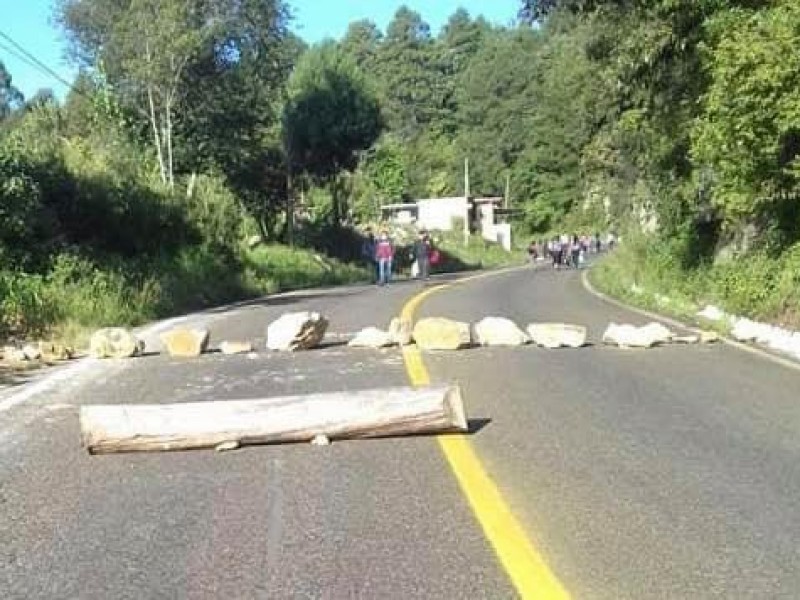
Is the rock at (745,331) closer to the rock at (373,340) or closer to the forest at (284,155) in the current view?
the forest at (284,155)

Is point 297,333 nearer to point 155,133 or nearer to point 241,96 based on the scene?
point 155,133

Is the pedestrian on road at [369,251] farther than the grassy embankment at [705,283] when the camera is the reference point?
Yes

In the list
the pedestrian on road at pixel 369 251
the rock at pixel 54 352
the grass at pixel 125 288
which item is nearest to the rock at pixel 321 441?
the rock at pixel 54 352

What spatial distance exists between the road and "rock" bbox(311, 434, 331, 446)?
17 centimetres

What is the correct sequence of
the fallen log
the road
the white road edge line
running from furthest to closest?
the white road edge line < the fallen log < the road

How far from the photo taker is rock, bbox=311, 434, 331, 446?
320 inches

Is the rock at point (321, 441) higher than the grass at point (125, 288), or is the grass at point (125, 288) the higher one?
the rock at point (321, 441)

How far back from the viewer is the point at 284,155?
159 ft

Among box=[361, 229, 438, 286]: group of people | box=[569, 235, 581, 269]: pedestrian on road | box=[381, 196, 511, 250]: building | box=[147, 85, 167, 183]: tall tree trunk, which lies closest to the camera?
box=[361, 229, 438, 286]: group of people

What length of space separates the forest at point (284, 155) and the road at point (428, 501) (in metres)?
6.78

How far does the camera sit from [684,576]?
5.17 m

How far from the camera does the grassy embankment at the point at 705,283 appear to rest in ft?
55.9

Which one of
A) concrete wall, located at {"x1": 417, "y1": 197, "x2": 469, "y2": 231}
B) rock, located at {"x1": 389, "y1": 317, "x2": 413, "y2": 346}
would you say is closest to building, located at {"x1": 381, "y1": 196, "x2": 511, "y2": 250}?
concrete wall, located at {"x1": 417, "y1": 197, "x2": 469, "y2": 231}

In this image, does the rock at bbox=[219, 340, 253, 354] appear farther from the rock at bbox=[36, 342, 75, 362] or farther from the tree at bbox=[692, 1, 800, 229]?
the tree at bbox=[692, 1, 800, 229]
